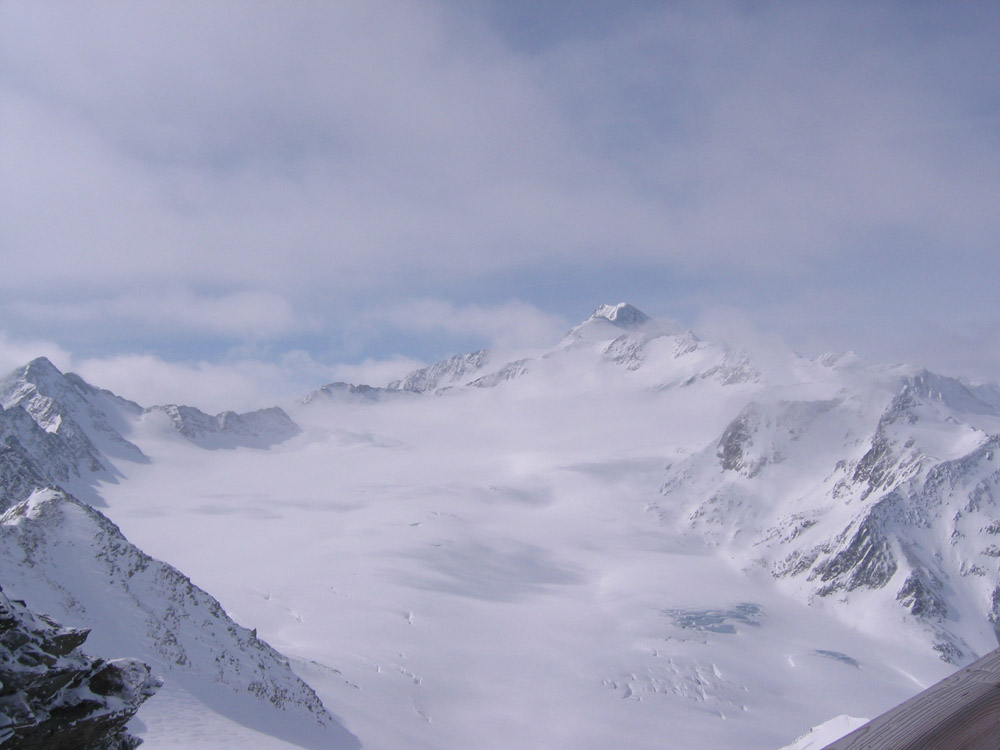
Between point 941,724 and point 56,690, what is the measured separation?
9.95m

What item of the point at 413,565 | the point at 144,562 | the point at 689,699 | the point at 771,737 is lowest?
the point at 771,737

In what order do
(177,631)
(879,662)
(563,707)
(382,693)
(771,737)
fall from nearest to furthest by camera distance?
(177,631) → (382,693) → (563,707) → (771,737) → (879,662)

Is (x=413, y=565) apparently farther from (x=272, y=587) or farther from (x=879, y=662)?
(x=879, y=662)

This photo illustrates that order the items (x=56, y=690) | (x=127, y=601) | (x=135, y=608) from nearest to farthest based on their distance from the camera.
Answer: (x=56, y=690) < (x=135, y=608) < (x=127, y=601)

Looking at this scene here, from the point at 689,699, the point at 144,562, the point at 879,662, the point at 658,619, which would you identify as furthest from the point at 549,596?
the point at 144,562

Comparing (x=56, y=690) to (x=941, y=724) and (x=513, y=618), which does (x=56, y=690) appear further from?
(x=513, y=618)

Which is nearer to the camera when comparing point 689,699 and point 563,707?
point 563,707

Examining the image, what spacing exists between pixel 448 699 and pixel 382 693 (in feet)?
45.6

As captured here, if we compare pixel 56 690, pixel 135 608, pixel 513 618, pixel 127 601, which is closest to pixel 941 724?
pixel 56 690

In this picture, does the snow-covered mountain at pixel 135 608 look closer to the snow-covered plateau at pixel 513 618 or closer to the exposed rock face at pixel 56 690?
the snow-covered plateau at pixel 513 618

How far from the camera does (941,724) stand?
4180 mm

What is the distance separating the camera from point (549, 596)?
145 m

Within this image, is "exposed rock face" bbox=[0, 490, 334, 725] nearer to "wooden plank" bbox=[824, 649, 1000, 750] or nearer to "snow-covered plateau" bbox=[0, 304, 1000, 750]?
"snow-covered plateau" bbox=[0, 304, 1000, 750]

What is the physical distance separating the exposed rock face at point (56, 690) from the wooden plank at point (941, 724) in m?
9.11
